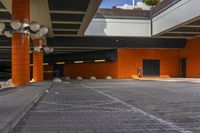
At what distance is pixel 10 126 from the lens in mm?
7441

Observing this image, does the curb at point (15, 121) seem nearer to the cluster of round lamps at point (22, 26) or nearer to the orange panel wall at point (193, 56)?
the cluster of round lamps at point (22, 26)

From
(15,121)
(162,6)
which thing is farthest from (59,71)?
(15,121)

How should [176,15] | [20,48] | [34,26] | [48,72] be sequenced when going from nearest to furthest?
1. [34,26]
2. [20,48]
3. [176,15]
4. [48,72]

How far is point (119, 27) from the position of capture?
144 ft

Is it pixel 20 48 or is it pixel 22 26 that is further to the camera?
pixel 20 48

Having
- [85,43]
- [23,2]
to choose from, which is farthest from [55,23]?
[23,2]

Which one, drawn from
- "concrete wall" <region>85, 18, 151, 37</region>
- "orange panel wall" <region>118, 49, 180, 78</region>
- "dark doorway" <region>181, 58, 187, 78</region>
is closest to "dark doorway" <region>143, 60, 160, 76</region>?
"orange panel wall" <region>118, 49, 180, 78</region>

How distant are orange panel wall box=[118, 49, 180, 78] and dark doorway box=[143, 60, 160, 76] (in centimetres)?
49

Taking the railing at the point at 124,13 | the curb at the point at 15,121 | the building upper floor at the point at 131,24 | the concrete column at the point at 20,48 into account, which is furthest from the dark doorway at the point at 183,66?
the curb at the point at 15,121

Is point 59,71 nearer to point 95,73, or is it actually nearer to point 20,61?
point 95,73

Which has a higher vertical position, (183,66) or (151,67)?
(183,66)

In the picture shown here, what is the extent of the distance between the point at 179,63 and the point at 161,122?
139 ft

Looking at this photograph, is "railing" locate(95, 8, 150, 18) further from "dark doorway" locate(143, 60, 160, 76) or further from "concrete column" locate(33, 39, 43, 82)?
"concrete column" locate(33, 39, 43, 82)

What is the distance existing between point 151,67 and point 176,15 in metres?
15.0
